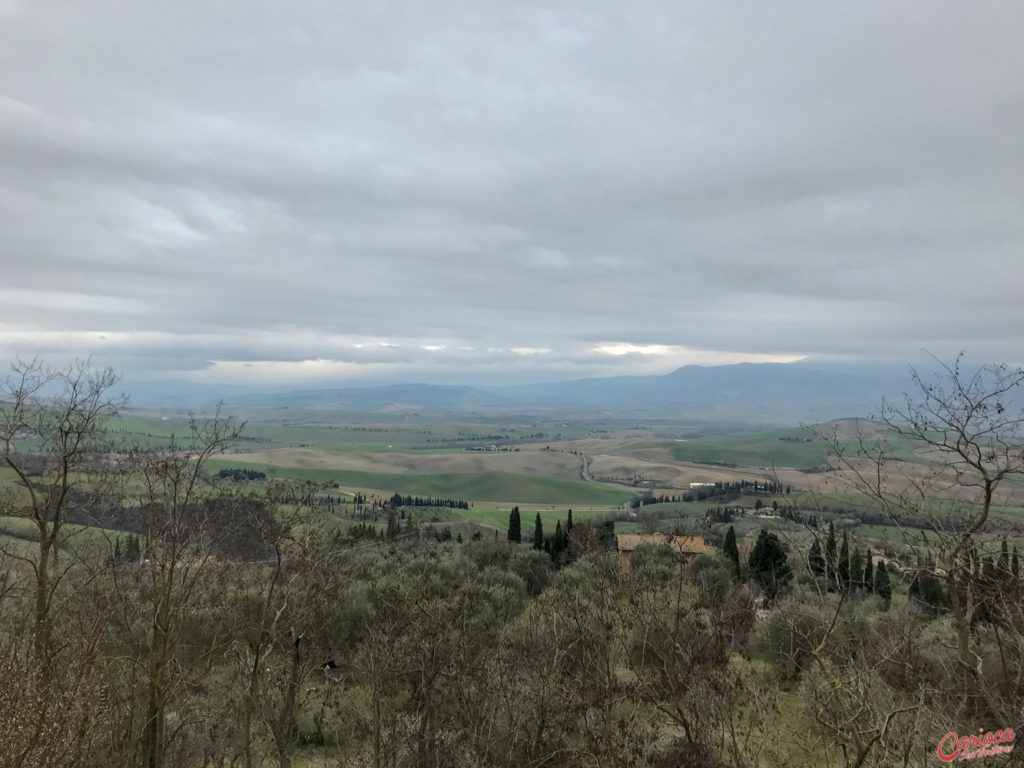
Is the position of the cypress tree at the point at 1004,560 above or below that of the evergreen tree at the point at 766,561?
above

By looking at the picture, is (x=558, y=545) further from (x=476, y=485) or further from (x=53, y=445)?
(x=476, y=485)

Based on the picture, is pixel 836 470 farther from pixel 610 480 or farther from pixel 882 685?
pixel 610 480

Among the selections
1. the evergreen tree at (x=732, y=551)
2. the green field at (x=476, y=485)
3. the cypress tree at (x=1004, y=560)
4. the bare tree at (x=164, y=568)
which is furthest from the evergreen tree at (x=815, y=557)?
the green field at (x=476, y=485)

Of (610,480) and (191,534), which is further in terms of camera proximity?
(610,480)

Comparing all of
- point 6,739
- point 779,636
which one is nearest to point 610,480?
point 779,636

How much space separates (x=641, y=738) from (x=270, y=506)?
40.5 ft

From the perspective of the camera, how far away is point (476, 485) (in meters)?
153

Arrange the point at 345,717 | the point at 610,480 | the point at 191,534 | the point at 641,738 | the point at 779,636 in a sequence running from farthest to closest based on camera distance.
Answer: the point at 610,480
the point at 779,636
the point at 345,717
the point at 641,738
the point at 191,534

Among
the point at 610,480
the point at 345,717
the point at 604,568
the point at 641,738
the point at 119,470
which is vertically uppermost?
the point at 119,470

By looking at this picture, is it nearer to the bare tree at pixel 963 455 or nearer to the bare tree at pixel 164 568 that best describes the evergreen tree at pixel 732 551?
the bare tree at pixel 963 455

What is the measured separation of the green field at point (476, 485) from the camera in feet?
457

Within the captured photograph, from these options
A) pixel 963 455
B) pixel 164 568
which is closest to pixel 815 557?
pixel 963 455

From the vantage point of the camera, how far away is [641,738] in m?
15.8

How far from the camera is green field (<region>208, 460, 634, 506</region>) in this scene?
457 ft
